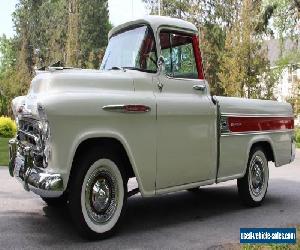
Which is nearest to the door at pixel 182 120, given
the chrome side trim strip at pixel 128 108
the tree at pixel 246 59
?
the chrome side trim strip at pixel 128 108

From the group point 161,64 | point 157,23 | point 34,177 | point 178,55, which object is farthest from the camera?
point 178,55

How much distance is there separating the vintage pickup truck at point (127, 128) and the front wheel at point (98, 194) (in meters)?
0.01

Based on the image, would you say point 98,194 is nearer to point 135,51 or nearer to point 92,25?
point 135,51

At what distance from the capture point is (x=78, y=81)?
5547 mm

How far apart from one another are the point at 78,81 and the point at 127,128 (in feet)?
2.51

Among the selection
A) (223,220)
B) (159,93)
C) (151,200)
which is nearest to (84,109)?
(159,93)

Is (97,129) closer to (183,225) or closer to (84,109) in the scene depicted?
(84,109)

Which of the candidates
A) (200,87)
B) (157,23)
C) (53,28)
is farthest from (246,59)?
(53,28)

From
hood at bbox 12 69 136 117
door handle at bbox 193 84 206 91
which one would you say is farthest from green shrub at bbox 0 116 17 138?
hood at bbox 12 69 136 117

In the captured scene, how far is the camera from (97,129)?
17.7 ft

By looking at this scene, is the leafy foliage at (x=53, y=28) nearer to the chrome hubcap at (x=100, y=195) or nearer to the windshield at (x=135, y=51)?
the windshield at (x=135, y=51)

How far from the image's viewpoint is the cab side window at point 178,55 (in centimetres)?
648

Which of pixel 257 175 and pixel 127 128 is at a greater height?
pixel 127 128

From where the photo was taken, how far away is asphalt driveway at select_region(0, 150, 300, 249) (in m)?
5.42
